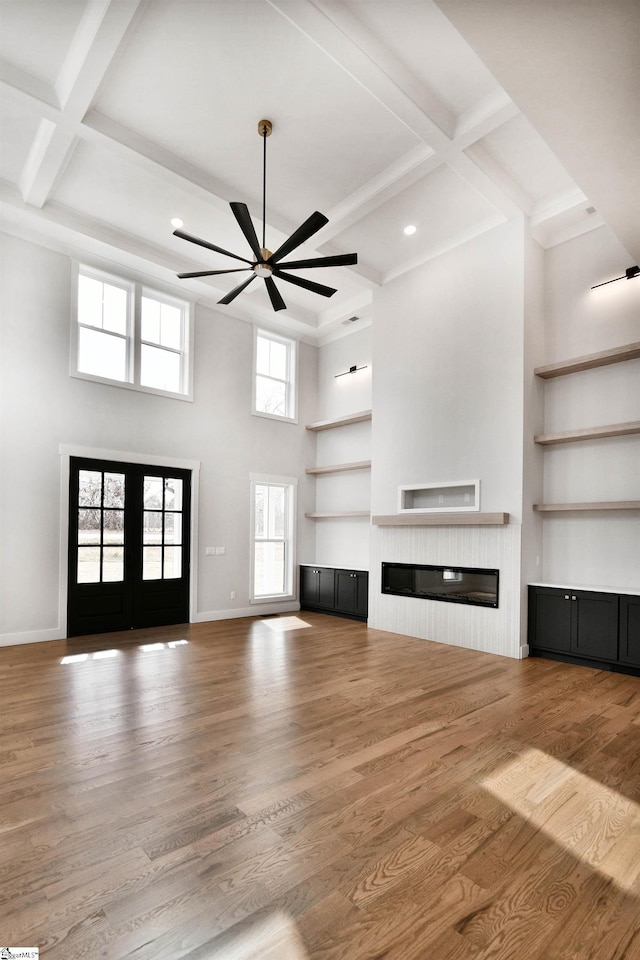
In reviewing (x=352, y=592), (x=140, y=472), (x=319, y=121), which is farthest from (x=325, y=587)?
(x=319, y=121)

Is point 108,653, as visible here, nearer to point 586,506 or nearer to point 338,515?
point 338,515

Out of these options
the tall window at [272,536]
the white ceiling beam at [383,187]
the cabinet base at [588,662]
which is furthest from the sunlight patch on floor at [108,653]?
the white ceiling beam at [383,187]

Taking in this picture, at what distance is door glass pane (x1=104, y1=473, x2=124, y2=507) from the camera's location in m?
6.58

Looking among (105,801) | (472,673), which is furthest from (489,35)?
(472,673)

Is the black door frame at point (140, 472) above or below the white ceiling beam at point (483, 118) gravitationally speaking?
below

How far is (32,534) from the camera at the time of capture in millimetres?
5922

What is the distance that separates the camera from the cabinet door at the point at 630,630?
4.73 meters

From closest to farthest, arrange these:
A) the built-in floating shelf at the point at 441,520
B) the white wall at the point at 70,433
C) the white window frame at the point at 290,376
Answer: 1. the built-in floating shelf at the point at 441,520
2. the white wall at the point at 70,433
3. the white window frame at the point at 290,376

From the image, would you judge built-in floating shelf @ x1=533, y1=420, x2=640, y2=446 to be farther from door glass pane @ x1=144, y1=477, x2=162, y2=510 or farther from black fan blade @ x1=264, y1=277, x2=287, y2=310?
door glass pane @ x1=144, y1=477, x2=162, y2=510

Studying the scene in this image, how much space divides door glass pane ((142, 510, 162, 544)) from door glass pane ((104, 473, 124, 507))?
406 mm

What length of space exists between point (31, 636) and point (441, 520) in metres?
4.87

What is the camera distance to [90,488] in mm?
6449

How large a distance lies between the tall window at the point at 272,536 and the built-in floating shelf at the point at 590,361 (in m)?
4.31

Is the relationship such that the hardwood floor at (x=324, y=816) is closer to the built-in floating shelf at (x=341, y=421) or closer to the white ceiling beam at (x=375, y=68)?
the built-in floating shelf at (x=341, y=421)
